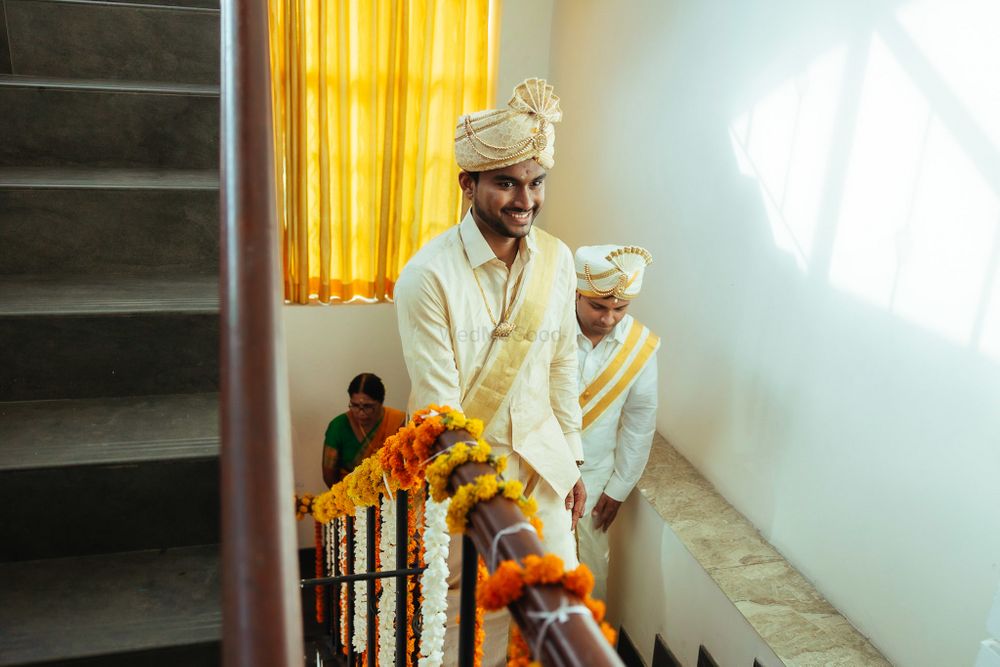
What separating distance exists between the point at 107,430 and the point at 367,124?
150 inches

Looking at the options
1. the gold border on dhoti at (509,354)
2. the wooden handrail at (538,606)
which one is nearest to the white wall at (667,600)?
the gold border on dhoti at (509,354)

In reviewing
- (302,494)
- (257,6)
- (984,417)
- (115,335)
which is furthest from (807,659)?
(302,494)

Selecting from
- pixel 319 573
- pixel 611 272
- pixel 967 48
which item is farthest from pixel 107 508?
pixel 319 573

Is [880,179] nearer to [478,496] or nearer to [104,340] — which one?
[478,496]

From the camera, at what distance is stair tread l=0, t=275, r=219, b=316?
158cm

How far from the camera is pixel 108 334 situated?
161 cm

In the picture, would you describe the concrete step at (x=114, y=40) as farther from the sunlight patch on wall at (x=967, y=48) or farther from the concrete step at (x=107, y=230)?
the sunlight patch on wall at (x=967, y=48)

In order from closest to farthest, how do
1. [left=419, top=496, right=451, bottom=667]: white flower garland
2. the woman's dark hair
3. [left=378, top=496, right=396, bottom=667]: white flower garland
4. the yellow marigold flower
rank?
the yellow marigold flower
[left=419, top=496, right=451, bottom=667]: white flower garland
[left=378, top=496, right=396, bottom=667]: white flower garland
the woman's dark hair

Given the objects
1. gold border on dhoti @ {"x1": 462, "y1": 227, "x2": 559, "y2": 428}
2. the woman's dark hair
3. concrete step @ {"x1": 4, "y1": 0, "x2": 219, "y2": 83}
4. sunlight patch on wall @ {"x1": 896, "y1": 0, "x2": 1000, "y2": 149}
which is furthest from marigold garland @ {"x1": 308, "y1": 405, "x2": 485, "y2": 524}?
the woman's dark hair

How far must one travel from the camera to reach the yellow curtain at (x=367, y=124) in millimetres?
4844

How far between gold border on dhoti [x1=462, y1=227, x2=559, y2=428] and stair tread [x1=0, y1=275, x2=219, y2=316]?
0.73 metres

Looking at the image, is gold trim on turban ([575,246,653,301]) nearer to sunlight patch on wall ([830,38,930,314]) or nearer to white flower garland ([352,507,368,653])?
sunlight patch on wall ([830,38,930,314])

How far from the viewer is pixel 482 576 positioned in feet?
6.25

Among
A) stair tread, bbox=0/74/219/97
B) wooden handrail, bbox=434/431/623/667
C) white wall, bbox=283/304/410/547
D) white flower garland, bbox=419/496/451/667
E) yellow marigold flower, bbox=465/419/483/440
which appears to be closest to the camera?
wooden handrail, bbox=434/431/623/667
